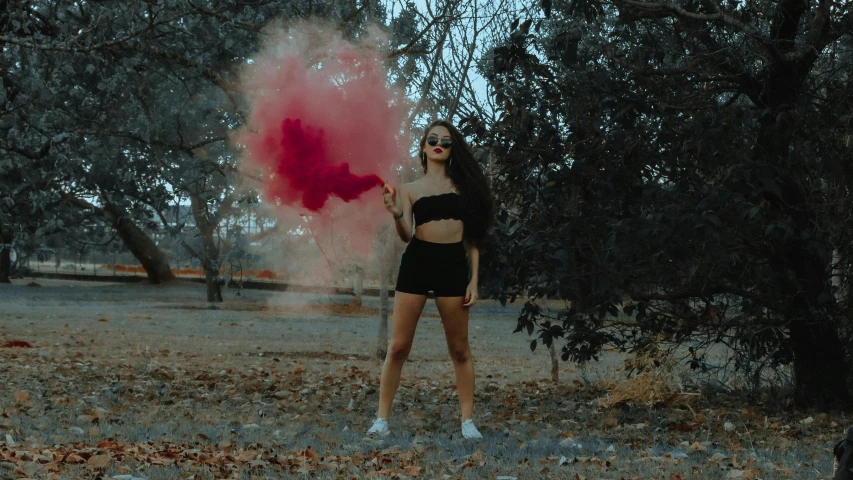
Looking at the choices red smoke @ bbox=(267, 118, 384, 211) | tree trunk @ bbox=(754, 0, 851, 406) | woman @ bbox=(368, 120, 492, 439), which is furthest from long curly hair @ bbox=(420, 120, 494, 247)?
tree trunk @ bbox=(754, 0, 851, 406)

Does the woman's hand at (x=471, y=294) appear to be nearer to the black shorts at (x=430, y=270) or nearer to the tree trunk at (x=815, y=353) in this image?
the black shorts at (x=430, y=270)

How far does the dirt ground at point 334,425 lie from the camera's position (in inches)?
218

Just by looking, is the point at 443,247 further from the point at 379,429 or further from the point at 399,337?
the point at 379,429

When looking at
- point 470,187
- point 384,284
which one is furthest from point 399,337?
point 384,284

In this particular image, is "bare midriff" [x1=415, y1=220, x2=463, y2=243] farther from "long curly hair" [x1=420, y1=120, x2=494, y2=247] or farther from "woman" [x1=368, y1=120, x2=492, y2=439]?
"long curly hair" [x1=420, y1=120, x2=494, y2=247]

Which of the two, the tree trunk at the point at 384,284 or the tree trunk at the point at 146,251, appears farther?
the tree trunk at the point at 146,251

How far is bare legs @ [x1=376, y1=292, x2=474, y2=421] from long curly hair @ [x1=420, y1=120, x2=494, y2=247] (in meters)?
0.55

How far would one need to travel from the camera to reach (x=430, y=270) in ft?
22.4

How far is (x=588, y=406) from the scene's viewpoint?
8.96 m

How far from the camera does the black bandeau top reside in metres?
6.86

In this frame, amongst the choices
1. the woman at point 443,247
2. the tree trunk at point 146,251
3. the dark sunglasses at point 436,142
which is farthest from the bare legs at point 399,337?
the tree trunk at point 146,251

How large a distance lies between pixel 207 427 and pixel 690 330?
423 centimetres

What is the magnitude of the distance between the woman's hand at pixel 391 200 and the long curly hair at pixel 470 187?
1.97ft

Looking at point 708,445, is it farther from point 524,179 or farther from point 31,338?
point 31,338
